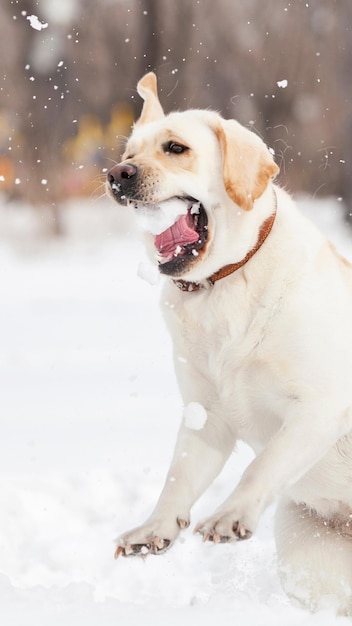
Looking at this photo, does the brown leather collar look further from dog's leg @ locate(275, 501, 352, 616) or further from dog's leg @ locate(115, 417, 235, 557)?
dog's leg @ locate(275, 501, 352, 616)

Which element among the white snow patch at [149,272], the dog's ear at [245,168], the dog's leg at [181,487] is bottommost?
the dog's leg at [181,487]

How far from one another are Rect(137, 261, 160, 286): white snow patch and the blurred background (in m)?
9.91

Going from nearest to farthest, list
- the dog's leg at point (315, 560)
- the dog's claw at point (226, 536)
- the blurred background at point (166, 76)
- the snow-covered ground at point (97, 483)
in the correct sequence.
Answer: the dog's claw at point (226, 536)
the snow-covered ground at point (97, 483)
the dog's leg at point (315, 560)
the blurred background at point (166, 76)

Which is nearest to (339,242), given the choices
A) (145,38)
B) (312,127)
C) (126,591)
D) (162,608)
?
(312,127)


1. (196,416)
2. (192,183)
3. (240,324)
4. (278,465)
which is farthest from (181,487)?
(192,183)

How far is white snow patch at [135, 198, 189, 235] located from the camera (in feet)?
10.2

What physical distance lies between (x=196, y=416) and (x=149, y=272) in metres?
0.53

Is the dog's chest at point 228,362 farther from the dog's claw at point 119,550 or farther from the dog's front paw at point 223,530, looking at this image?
the dog's claw at point 119,550

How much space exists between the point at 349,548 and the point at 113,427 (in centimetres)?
273

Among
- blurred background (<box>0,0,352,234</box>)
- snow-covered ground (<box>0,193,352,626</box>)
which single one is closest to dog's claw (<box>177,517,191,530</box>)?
snow-covered ground (<box>0,193,352,626</box>)

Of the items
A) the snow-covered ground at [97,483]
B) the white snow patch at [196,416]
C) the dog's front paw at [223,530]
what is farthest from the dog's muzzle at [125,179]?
the snow-covered ground at [97,483]

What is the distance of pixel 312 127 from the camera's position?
1416 cm

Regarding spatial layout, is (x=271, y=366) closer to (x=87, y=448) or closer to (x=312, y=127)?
(x=87, y=448)

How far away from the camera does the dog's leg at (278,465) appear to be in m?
3.03
